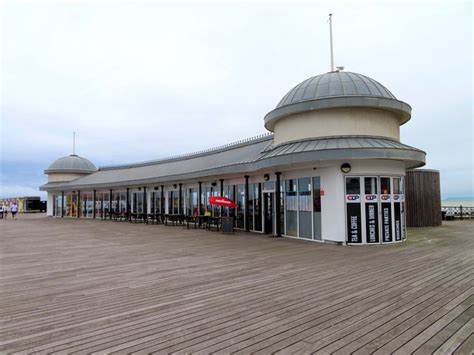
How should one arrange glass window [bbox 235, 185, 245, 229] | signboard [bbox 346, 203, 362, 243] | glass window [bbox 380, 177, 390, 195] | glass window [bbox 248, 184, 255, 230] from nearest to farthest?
signboard [bbox 346, 203, 362, 243], glass window [bbox 380, 177, 390, 195], glass window [bbox 248, 184, 255, 230], glass window [bbox 235, 185, 245, 229]

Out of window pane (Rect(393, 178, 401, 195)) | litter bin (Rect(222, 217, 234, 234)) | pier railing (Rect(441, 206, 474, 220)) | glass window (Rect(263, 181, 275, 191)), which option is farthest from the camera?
pier railing (Rect(441, 206, 474, 220))

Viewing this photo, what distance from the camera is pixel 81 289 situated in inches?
215

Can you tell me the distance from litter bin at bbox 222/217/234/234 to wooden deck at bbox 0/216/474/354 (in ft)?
19.5

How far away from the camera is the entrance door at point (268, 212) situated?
14156 millimetres

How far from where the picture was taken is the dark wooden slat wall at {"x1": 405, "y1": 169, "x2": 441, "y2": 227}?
17500 mm

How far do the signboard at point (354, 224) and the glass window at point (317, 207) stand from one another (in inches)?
42.0

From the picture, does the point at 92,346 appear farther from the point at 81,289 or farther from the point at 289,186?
the point at 289,186

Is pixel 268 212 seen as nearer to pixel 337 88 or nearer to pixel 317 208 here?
pixel 317 208

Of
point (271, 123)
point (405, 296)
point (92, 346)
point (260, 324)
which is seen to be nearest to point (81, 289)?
point (92, 346)

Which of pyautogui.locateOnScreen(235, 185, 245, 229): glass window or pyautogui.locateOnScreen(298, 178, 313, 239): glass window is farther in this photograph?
pyautogui.locateOnScreen(235, 185, 245, 229): glass window

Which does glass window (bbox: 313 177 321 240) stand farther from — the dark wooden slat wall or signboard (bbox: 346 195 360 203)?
the dark wooden slat wall

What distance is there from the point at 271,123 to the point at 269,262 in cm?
759

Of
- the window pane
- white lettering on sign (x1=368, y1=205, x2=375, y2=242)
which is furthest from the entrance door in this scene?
the window pane

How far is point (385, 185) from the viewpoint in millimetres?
10883
